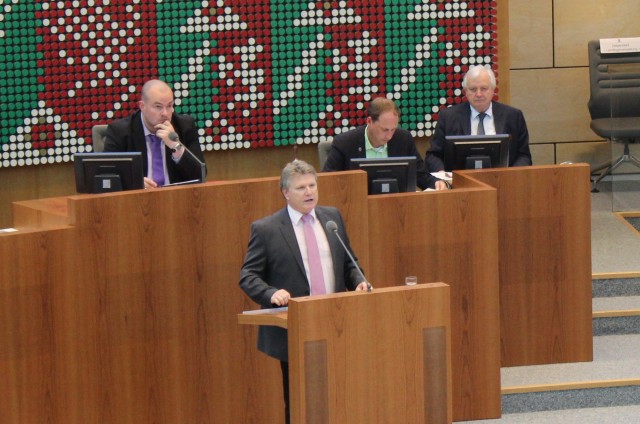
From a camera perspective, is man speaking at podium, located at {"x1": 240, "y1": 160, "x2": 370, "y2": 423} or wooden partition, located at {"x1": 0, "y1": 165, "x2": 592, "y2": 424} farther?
wooden partition, located at {"x1": 0, "y1": 165, "x2": 592, "y2": 424}

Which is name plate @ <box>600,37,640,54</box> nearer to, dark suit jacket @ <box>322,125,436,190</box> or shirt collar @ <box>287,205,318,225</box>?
dark suit jacket @ <box>322,125,436,190</box>

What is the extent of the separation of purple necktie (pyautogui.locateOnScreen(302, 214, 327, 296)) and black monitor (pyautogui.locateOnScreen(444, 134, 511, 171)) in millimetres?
1602

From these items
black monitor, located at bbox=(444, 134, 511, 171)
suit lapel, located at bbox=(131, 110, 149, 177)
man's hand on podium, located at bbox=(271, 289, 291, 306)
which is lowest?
man's hand on podium, located at bbox=(271, 289, 291, 306)

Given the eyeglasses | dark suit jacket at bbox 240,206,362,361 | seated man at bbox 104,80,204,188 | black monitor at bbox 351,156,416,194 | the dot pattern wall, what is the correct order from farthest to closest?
1. the dot pattern wall
2. the eyeglasses
3. seated man at bbox 104,80,204,188
4. black monitor at bbox 351,156,416,194
5. dark suit jacket at bbox 240,206,362,361

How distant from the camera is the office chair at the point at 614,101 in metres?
8.20

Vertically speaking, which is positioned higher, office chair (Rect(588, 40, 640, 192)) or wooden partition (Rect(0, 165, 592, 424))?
office chair (Rect(588, 40, 640, 192))

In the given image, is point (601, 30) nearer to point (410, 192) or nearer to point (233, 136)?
point (233, 136)

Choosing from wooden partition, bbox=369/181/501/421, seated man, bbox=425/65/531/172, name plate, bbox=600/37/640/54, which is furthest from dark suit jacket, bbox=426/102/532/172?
name plate, bbox=600/37/640/54

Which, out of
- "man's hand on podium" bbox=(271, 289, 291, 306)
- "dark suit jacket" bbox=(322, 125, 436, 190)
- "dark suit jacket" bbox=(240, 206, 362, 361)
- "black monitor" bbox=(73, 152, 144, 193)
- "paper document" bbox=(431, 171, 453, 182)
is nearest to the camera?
"man's hand on podium" bbox=(271, 289, 291, 306)

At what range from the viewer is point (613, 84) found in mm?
8219

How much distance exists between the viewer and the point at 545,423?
5.96 m

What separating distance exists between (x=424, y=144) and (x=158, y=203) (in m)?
3.26

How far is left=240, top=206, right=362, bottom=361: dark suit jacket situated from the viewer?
4883mm

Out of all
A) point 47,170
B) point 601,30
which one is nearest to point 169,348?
point 47,170
